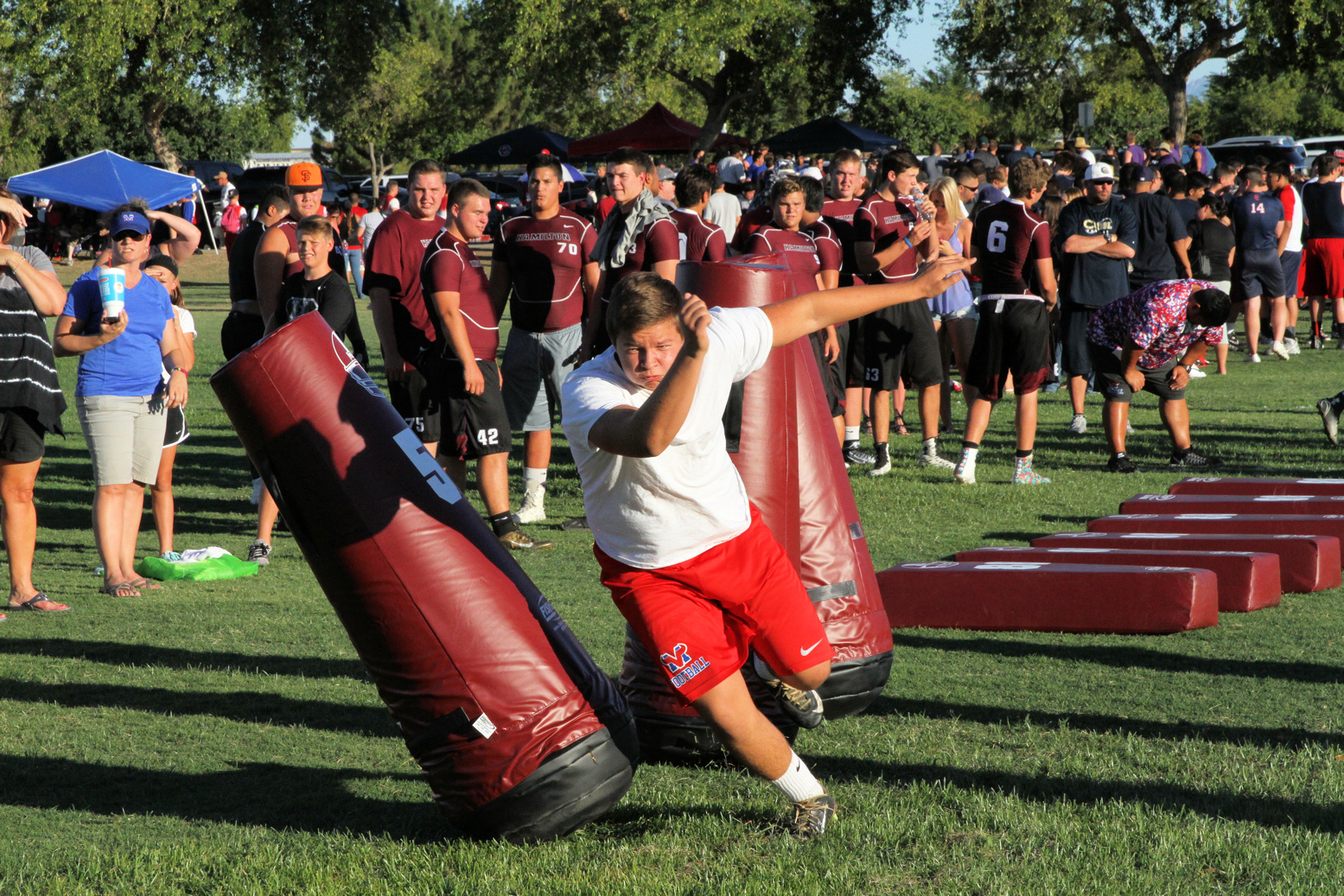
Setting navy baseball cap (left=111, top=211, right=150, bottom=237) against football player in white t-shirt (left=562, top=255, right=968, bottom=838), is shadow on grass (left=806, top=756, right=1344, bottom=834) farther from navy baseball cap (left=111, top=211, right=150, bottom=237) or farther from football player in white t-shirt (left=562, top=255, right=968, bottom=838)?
navy baseball cap (left=111, top=211, right=150, bottom=237)

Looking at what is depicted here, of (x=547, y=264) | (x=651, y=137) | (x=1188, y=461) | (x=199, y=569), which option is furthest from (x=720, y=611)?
(x=651, y=137)

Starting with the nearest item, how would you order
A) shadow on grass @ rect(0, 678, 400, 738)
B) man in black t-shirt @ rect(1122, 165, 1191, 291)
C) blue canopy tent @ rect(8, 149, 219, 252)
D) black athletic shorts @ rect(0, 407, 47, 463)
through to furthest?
shadow on grass @ rect(0, 678, 400, 738)
black athletic shorts @ rect(0, 407, 47, 463)
man in black t-shirt @ rect(1122, 165, 1191, 291)
blue canopy tent @ rect(8, 149, 219, 252)

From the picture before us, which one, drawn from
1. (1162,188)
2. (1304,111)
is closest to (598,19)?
(1162,188)

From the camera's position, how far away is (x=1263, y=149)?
3144 cm

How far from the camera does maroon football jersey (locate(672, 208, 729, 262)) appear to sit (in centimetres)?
838

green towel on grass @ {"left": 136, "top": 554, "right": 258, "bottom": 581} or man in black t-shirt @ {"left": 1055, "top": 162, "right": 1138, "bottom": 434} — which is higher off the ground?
man in black t-shirt @ {"left": 1055, "top": 162, "right": 1138, "bottom": 434}

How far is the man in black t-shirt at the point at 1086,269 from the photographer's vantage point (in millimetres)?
10867

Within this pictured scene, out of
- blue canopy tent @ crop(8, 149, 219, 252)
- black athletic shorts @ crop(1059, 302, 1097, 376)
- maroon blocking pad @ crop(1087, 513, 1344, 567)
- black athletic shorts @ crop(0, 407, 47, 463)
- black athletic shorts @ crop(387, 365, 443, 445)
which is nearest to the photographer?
black athletic shorts @ crop(0, 407, 47, 463)

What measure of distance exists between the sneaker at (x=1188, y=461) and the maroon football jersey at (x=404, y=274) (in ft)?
18.0

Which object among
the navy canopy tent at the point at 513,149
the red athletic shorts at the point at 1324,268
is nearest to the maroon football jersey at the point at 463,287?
the red athletic shorts at the point at 1324,268

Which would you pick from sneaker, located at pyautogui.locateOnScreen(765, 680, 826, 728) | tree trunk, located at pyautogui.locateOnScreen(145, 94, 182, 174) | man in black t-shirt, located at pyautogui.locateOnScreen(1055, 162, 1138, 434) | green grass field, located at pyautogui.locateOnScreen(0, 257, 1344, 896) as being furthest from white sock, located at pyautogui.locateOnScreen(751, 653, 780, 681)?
tree trunk, located at pyautogui.locateOnScreen(145, 94, 182, 174)

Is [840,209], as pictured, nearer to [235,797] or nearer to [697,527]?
[697,527]

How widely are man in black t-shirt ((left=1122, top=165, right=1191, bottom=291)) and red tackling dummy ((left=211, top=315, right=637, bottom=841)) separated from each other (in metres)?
10.1

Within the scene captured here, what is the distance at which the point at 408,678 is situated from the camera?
378 centimetres
